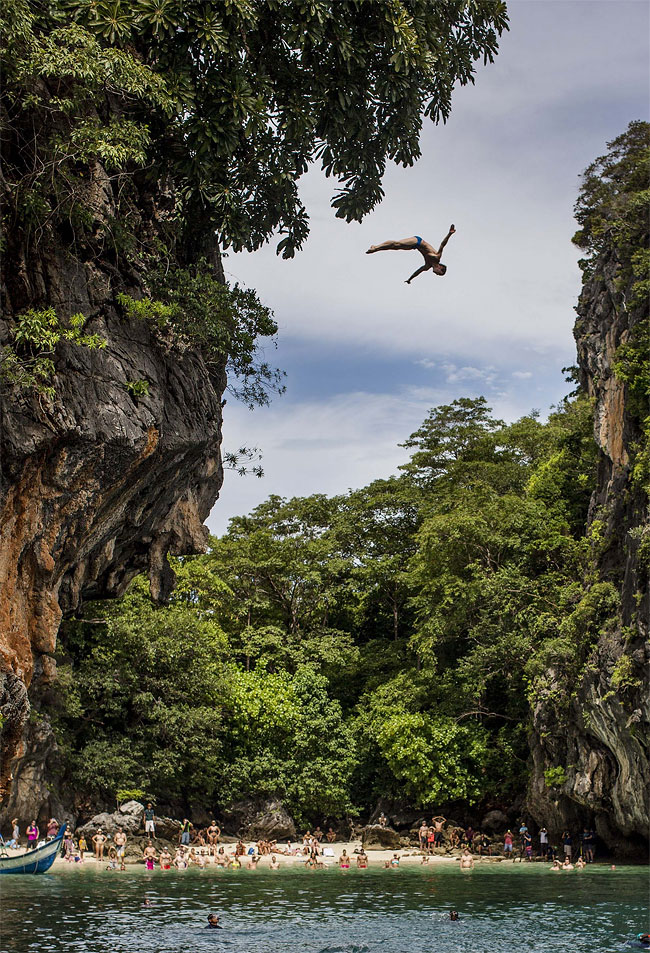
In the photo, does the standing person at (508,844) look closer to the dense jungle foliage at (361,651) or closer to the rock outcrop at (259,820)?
the dense jungle foliage at (361,651)

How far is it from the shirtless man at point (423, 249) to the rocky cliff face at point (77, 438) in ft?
12.9

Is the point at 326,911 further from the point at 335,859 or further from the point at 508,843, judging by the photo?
the point at 508,843

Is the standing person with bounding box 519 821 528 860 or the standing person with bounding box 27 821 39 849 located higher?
the standing person with bounding box 27 821 39 849

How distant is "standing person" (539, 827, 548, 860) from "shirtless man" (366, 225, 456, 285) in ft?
71.7

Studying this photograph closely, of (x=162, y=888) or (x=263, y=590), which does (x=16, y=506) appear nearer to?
(x=162, y=888)

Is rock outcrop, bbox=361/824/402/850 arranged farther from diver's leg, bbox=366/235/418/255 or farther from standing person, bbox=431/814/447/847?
diver's leg, bbox=366/235/418/255

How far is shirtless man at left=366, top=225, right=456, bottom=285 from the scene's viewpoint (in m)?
12.6

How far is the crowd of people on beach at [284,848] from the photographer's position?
2694cm

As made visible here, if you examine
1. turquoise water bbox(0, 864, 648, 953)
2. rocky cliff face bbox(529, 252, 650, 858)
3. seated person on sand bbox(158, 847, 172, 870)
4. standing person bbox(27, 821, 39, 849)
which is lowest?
turquoise water bbox(0, 864, 648, 953)

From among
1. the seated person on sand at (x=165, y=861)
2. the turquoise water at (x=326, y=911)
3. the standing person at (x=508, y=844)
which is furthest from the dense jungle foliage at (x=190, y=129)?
the standing person at (x=508, y=844)

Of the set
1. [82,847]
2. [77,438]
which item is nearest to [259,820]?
[82,847]

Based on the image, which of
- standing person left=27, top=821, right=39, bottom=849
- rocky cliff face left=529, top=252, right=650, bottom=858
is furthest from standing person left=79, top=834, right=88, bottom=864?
rocky cliff face left=529, top=252, right=650, bottom=858

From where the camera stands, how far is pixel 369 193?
14.4m

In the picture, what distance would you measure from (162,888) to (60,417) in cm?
1477
